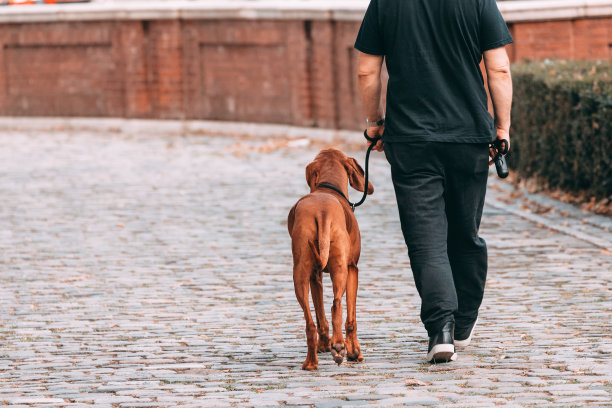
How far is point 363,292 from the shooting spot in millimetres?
8336

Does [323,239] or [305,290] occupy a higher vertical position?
[323,239]

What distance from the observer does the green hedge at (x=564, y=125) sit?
10922 mm

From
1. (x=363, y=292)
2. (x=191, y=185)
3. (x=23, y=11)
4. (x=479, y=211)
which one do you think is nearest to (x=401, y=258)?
(x=363, y=292)

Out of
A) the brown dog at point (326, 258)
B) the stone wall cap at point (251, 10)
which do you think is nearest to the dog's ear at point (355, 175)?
the brown dog at point (326, 258)

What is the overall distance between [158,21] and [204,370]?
1569cm

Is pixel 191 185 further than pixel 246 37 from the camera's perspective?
No

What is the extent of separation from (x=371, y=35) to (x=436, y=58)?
0.31 m

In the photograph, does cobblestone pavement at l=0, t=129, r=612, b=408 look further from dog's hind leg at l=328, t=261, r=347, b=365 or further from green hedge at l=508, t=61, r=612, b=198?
green hedge at l=508, t=61, r=612, b=198

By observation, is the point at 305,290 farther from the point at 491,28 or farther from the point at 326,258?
the point at 491,28

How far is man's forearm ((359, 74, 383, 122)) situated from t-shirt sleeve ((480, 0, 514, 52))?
0.50 meters

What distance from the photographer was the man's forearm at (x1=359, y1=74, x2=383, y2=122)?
19.6 feet

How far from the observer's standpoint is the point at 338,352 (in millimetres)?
5922

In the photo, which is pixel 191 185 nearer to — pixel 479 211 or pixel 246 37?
pixel 246 37

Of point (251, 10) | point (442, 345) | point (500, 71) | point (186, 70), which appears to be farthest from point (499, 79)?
point (186, 70)
